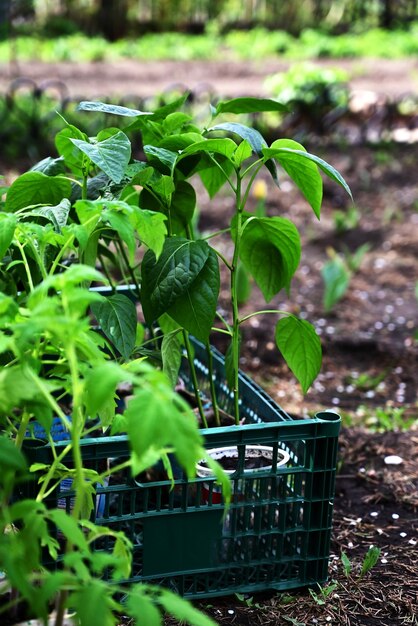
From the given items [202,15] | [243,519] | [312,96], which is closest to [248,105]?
[243,519]

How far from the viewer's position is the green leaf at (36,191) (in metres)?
1.98

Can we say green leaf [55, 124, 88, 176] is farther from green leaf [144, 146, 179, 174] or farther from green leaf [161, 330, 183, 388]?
green leaf [161, 330, 183, 388]

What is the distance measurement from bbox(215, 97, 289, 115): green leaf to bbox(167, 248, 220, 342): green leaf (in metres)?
0.37

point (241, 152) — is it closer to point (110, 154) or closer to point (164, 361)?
point (110, 154)

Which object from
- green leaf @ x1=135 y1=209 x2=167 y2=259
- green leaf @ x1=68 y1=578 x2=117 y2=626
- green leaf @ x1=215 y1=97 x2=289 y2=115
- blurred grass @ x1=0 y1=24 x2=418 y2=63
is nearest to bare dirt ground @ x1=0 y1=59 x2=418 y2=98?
blurred grass @ x1=0 y1=24 x2=418 y2=63

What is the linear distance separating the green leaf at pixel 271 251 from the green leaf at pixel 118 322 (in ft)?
1.21

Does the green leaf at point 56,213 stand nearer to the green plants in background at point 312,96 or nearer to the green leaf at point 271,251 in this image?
the green leaf at point 271,251

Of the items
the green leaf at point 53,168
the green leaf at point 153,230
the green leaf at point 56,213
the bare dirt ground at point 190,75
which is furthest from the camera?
the bare dirt ground at point 190,75

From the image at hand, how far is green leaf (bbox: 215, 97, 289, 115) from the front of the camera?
6.72ft

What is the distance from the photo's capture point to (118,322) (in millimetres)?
1900

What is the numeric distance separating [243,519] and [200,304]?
50cm

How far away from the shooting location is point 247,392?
2.36 meters

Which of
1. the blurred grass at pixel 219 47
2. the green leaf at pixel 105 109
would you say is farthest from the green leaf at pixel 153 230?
the blurred grass at pixel 219 47

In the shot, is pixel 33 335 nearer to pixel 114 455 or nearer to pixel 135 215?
pixel 135 215
